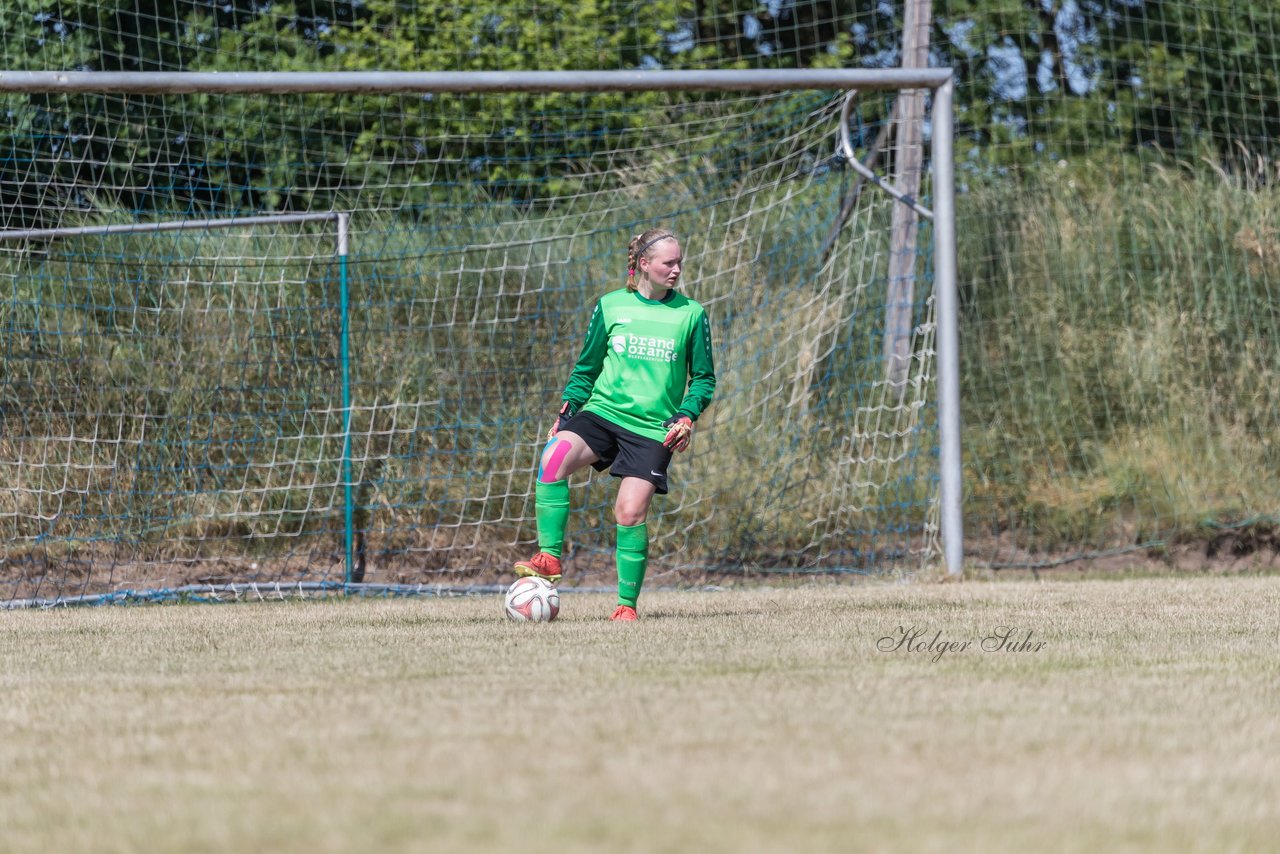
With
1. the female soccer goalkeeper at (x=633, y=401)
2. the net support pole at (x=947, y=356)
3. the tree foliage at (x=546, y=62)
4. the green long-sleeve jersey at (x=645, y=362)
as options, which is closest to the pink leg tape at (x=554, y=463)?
the female soccer goalkeeper at (x=633, y=401)

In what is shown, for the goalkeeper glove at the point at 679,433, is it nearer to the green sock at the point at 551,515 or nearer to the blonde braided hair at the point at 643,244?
the green sock at the point at 551,515

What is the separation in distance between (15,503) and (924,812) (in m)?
6.80

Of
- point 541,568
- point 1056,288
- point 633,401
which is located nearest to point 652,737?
point 541,568

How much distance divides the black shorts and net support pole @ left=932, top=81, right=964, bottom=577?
2685mm

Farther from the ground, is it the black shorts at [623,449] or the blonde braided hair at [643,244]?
the blonde braided hair at [643,244]

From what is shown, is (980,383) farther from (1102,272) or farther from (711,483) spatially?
(711,483)

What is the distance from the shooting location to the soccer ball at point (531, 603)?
18.0 feet

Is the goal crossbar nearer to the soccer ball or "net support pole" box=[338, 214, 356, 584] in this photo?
"net support pole" box=[338, 214, 356, 584]

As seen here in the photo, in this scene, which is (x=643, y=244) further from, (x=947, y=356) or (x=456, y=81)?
(x=947, y=356)

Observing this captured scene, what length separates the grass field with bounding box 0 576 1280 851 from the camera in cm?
231

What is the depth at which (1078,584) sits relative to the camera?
757cm

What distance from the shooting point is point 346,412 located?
329 inches

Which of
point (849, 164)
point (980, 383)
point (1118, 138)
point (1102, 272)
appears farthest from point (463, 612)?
point (1118, 138)

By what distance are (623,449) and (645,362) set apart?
34 centimetres
